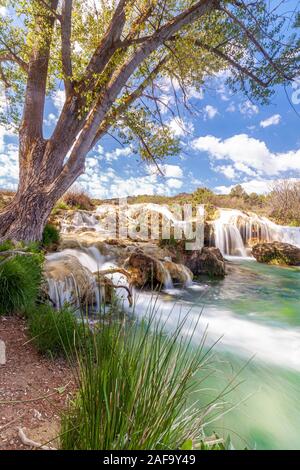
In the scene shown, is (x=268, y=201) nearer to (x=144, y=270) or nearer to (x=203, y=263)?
(x=203, y=263)

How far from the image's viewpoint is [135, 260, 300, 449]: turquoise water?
264cm

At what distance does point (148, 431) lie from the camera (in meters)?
1.24

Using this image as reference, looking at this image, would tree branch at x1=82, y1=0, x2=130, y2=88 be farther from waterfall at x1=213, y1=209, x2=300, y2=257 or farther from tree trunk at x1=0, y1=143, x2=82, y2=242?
waterfall at x1=213, y1=209, x2=300, y2=257

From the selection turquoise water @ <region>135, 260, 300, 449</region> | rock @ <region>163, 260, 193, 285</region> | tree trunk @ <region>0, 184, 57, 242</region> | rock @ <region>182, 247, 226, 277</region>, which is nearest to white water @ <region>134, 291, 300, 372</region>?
turquoise water @ <region>135, 260, 300, 449</region>

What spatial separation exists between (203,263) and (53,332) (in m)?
7.59

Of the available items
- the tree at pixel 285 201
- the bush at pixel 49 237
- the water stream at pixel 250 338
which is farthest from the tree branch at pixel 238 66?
the tree at pixel 285 201

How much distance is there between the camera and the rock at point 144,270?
23.3ft

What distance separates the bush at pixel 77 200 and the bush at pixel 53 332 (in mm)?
14600

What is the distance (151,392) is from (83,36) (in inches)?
324

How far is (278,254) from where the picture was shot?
13.2 meters

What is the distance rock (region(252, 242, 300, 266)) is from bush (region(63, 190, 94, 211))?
11082 mm

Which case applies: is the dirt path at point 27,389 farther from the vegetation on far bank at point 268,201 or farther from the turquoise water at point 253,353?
the vegetation on far bank at point 268,201

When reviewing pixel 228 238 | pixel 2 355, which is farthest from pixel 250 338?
pixel 228 238

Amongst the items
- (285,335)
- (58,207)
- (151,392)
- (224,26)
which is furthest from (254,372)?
(58,207)
